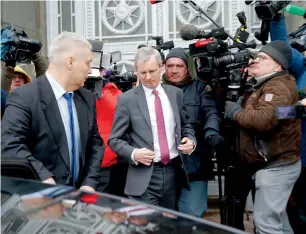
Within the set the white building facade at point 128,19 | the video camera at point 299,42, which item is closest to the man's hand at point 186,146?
the video camera at point 299,42

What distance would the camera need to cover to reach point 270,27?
3.73m

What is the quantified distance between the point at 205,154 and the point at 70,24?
3.91 metres

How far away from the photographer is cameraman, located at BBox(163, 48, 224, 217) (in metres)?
3.91

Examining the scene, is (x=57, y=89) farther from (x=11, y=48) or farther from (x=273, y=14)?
(x=273, y=14)

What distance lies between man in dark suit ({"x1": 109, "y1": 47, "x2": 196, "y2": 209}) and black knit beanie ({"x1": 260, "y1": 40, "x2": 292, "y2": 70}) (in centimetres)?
73

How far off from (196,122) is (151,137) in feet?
2.44

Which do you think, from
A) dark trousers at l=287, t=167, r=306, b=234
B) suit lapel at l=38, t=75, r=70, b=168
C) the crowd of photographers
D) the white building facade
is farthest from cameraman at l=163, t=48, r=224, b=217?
the white building facade

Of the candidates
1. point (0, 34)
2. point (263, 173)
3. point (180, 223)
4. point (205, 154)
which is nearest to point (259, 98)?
point (263, 173)

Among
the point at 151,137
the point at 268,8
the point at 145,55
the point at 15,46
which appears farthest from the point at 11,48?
the point at 268,8

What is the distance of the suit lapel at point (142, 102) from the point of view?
3.35 meters

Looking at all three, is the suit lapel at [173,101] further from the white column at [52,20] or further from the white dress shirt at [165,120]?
the white column at [52,20]

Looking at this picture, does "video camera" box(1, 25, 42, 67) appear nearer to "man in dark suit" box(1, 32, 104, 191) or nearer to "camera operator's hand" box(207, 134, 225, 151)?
"man in dark suit" box(1, 32, 104, 191)

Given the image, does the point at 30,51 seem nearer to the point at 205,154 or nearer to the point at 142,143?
the point at 142,143

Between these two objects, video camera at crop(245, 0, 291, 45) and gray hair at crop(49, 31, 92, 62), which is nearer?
gray hair at crop(49, 31, 92, 62)
